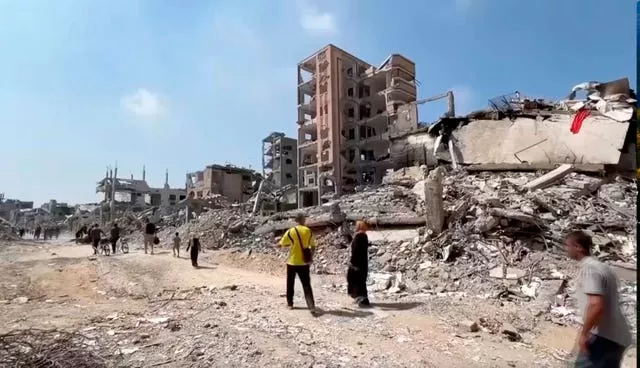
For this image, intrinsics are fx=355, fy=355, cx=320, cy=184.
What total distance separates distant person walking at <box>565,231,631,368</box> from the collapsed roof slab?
54.6 ft

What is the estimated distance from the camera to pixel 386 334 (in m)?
4.32

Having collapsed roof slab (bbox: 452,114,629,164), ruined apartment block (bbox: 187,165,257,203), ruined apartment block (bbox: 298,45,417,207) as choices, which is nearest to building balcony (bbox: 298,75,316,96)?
ruined apartment block (bbox: 298,45,417,207)

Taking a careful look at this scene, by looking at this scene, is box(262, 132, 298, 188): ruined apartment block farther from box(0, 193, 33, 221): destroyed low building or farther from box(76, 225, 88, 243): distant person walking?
box(0, 193, 33, 221): destroyed low building

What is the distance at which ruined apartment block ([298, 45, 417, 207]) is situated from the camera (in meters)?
32.6

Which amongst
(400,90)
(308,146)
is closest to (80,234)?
(308,146)

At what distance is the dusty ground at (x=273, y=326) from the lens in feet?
12.0

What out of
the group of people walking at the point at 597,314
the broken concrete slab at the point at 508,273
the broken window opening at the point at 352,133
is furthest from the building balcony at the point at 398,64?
the group of people walking at the point at 597,314

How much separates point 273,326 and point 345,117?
31915 millimetres

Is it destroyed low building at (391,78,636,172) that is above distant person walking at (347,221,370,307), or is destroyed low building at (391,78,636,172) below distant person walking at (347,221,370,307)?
above

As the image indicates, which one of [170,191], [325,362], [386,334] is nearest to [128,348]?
[325,362]

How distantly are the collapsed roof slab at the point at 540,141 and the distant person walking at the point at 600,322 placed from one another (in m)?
16.7

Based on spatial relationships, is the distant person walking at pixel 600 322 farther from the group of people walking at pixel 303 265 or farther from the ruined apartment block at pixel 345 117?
the ruined apartment block at pixel 345 117

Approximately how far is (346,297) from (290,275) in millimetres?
1547

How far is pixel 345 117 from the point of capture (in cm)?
3519
